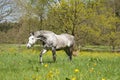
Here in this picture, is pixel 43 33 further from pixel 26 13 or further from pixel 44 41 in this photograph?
pixel 26 13

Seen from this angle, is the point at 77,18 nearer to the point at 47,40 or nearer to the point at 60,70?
the point at 47,40

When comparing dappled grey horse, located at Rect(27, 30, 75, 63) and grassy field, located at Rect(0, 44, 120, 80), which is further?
dappled grey horse, located at Rect(27, 30, 75, 63)

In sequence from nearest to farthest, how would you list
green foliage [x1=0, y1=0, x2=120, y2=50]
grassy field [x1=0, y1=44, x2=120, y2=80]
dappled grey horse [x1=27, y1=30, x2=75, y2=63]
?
grassy field [x1=0, y1=44, x2=120, y2=80] < dappled grey horse [x1=27, y1=30, x2=75, y2=63] < green foliage [x1=0, y1=0, x2=120, y2=50]

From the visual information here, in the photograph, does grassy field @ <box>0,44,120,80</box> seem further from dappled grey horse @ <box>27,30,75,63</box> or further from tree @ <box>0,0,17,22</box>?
tree @ <box>0,0,17,22</box>

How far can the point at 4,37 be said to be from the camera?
42.2m

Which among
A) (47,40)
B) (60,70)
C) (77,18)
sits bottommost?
(60,70)

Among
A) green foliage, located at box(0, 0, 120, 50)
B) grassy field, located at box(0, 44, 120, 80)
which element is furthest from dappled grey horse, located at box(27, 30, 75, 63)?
green foliage, located at box(0, 0, 120, 50)

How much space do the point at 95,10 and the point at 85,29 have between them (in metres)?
3.02

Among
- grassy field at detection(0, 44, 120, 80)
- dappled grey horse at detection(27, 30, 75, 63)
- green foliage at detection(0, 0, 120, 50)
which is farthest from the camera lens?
green foliage at detection(0, 0, 120, 50)

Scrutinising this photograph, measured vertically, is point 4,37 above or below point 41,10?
below

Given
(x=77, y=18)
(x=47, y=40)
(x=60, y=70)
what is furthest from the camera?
(x=77, y=18)

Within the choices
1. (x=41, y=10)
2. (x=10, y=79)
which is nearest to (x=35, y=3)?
(x=41, y=10)

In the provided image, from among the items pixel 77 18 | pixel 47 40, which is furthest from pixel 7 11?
pixel 47 40

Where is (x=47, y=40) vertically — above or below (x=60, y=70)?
above
